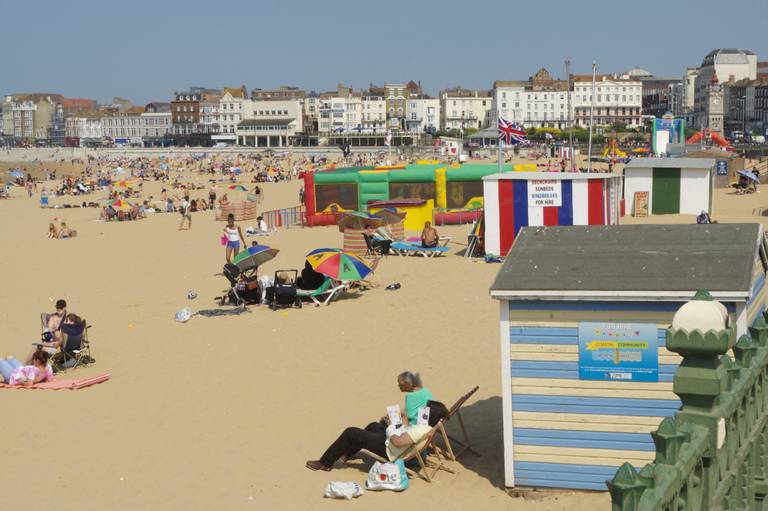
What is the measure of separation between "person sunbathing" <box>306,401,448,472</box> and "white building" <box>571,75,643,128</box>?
136 metres

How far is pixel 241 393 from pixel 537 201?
9962 millimetres

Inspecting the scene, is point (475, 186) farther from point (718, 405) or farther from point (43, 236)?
point (718, 405)

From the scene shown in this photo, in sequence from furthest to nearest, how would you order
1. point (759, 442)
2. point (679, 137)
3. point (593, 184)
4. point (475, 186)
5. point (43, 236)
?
1. point (679, 137)
2. point (43, 236)
3. point (475, 186)
4. point (593, 184)
5. point (759, 442)

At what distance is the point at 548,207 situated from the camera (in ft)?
64.4

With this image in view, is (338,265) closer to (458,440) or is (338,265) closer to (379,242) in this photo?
(379,242)

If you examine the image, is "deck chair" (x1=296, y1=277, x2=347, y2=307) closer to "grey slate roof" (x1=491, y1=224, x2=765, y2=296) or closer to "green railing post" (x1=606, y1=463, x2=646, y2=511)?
"grey slate roof" (x1=491, y1=224, x2=765, y2=296)

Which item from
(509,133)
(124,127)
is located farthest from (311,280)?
(124,127)

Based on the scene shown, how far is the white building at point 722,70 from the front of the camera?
478 ft

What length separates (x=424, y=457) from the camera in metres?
8.64

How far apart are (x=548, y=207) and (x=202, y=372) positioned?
950cm

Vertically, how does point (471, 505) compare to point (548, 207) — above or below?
below

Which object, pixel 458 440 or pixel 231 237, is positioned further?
pixel 231 237

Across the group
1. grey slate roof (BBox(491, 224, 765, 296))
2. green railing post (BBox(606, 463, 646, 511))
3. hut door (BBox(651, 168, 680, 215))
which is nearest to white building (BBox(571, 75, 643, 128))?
hut door (BBox(651, 168, 680, 215))

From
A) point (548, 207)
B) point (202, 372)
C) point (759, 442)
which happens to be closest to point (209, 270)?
point (548, 207)
